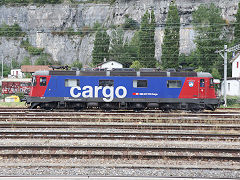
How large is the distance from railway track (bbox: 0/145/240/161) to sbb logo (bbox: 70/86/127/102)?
11.2 m

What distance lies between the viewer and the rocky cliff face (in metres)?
100

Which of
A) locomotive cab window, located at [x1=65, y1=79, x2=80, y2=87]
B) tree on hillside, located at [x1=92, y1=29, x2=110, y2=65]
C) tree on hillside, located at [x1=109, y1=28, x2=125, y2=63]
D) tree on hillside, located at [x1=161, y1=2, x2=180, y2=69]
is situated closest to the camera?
locomotive cab window, located at [x1=65, y1=79, x2=80, y2=87]

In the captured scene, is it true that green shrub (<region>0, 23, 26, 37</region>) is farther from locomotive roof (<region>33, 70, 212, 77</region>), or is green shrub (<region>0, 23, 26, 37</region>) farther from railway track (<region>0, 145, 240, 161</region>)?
railway track (<region>0, 145, 240, 161</region>)

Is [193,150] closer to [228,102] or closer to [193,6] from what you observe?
[228,102]

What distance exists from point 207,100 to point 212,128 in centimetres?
681

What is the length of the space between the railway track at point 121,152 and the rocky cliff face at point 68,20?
8607 centimetres

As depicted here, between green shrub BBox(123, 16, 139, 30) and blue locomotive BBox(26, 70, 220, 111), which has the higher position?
green shrub BBox(123, 16, 139, 30)

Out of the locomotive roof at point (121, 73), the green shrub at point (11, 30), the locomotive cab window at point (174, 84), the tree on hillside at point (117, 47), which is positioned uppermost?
the green shrub at point (11, 30)

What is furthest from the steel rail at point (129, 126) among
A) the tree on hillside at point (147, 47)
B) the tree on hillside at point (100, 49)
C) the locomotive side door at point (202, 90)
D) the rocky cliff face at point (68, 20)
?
the rocky cliff face at point (68, 20)

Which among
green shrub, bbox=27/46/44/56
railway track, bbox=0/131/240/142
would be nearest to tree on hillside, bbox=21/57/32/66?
green shrub, bbox=27/46/44/56

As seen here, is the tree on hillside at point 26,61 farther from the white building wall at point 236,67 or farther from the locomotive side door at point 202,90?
the locomotive side door at point 202,90

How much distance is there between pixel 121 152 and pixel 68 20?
358ft

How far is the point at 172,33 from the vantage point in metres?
65.2

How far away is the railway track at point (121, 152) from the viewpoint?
10555mm
